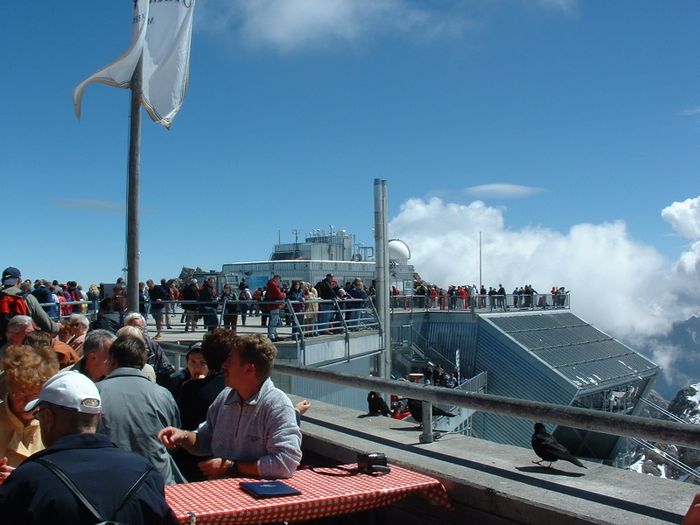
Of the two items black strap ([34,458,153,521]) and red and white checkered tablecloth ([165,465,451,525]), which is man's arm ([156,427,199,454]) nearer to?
red and white checkered tablecloth ([165,465,451,525])

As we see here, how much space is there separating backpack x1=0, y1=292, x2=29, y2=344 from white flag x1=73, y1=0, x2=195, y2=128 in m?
2.84

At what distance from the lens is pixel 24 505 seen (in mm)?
2217

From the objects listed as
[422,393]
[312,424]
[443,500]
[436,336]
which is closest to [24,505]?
[443,500]

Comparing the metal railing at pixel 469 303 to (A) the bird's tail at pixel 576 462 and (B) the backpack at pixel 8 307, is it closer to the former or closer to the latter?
(B) the backpack at pixel 8 307

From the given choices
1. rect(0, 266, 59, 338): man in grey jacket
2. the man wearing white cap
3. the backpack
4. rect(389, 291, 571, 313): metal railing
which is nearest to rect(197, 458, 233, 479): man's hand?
the man wearing white cap

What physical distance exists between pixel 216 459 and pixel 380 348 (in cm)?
1878

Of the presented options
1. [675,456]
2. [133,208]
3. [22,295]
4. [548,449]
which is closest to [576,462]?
[548,449]

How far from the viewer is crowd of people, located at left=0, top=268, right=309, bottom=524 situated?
2.28m

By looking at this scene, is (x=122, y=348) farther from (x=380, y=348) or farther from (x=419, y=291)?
(x=419, y=291)

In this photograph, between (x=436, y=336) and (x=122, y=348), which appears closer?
(x=122, y=348)

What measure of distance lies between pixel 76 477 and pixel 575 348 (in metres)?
40.1

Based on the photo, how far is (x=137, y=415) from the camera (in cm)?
372

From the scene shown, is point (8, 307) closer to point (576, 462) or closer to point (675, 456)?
point (576, 462)

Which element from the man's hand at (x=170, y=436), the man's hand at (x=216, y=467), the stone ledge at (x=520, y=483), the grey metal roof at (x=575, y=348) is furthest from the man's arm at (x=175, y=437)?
the grey metal roof at (x=575, y=348)
